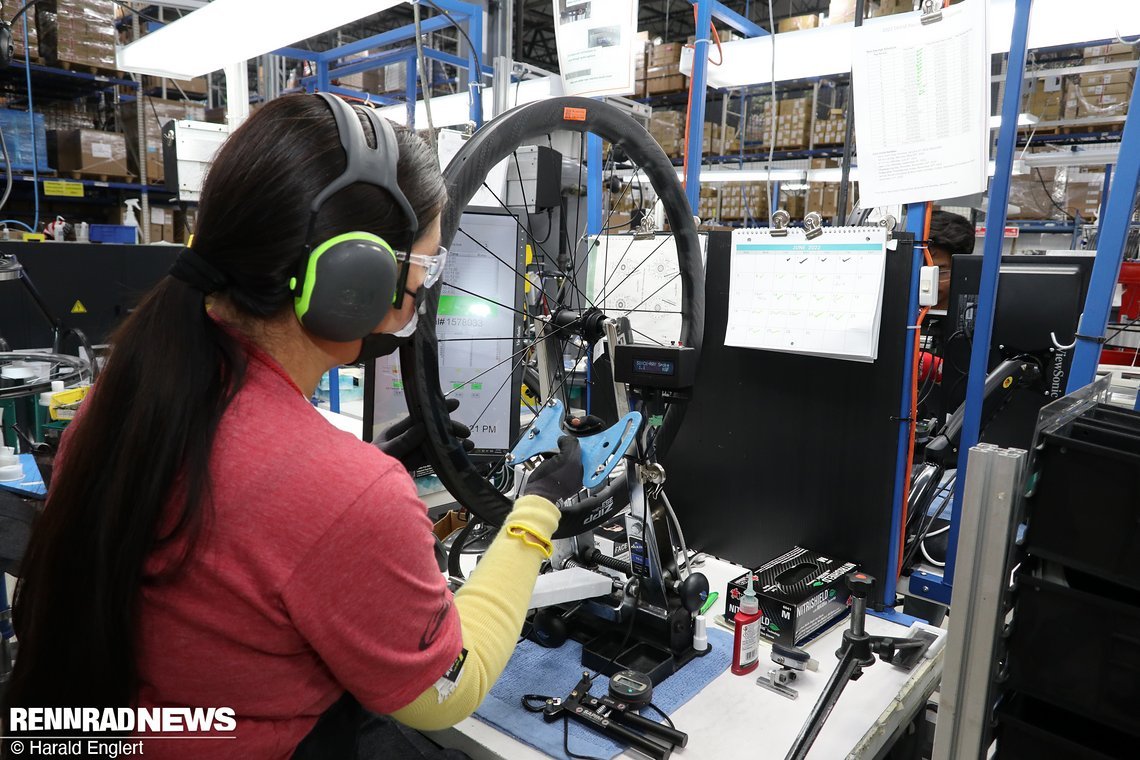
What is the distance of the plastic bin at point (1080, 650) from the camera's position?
28.4 inches

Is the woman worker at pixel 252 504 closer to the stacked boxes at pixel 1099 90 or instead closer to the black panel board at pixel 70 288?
the black panel board at pixel 70 288

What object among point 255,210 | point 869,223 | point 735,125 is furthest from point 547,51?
point 255,210

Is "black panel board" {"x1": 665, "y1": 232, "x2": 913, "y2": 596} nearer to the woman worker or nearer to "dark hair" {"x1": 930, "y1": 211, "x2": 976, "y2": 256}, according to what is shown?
the woman worker

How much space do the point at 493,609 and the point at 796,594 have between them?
0.66 m

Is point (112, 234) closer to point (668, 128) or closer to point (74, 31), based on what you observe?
point (74, 31)

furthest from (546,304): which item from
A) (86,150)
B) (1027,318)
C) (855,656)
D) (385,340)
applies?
(86,150)

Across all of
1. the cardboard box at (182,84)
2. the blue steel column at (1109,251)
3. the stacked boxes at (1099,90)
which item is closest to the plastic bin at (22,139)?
the cardboard box at (182,84)

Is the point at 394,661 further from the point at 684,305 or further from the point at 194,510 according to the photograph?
the point at 684,305

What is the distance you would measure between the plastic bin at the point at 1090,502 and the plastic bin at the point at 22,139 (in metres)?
5.74

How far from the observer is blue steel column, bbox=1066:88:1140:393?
114cm

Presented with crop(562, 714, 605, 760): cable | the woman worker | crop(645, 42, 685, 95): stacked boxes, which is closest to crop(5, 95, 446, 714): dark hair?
the woman worker

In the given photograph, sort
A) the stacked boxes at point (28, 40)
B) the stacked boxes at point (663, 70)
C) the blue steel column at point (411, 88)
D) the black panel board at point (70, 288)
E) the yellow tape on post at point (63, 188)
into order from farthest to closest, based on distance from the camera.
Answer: the stacked boxes at point (663, 70)
the yellow tape on post at point (63, 188)
the stacked boxes at point (28, 40)
the blue steel column at point (411, 88)
the black panel board at point (70, 288)

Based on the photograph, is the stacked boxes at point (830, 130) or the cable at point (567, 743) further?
the stacked boxes at point (830, 130)

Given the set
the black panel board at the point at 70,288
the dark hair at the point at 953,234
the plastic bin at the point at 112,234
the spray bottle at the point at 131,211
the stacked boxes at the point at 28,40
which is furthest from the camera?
the spray bottle at the point at 131,211
